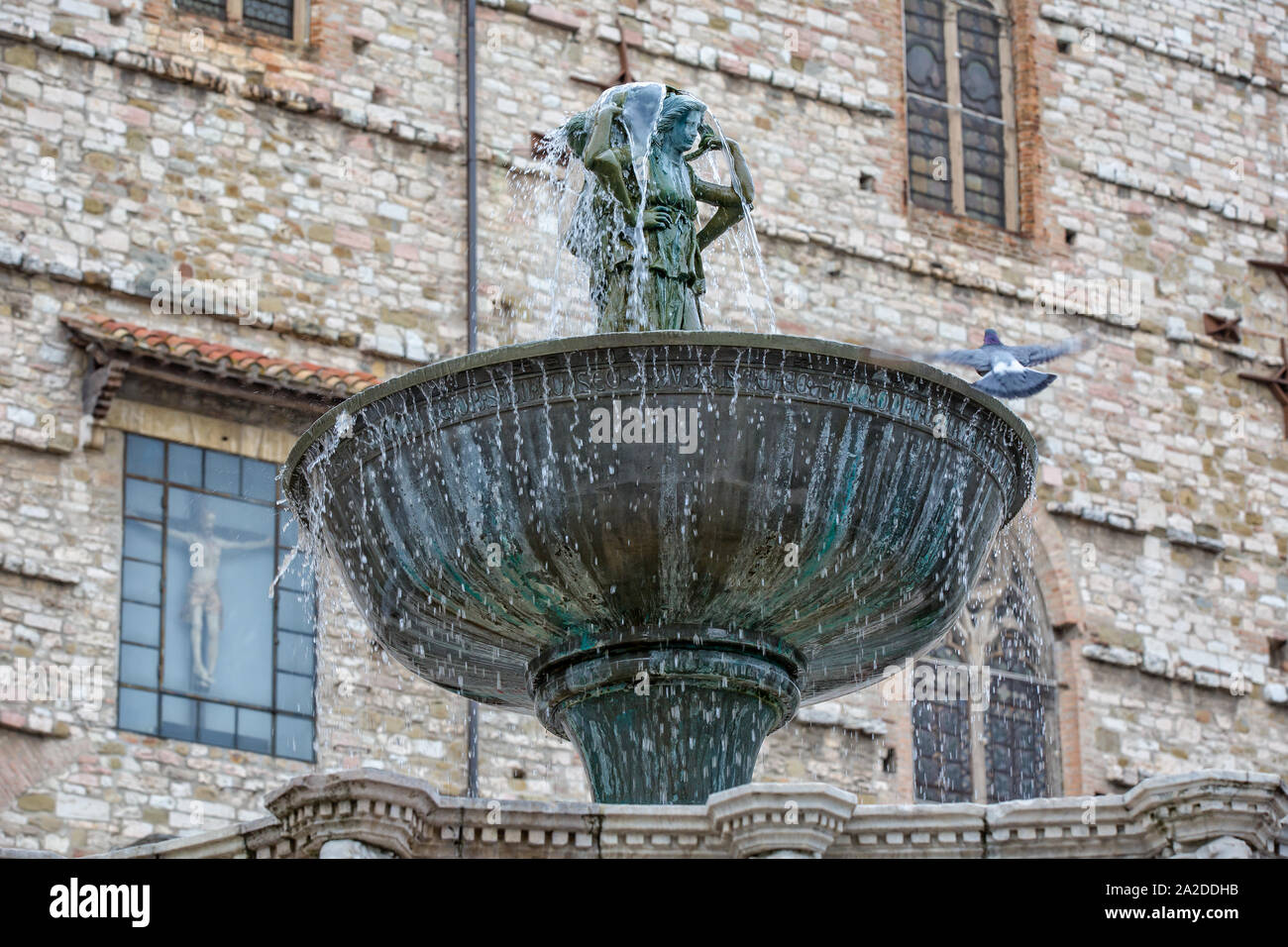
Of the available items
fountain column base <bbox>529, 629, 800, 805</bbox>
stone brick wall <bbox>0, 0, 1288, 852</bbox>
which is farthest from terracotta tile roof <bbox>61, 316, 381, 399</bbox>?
fountain column base <bbox>529, 629, 800, 805</bbox>

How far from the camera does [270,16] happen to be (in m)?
18.4

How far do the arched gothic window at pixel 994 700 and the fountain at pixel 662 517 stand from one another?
350 inches

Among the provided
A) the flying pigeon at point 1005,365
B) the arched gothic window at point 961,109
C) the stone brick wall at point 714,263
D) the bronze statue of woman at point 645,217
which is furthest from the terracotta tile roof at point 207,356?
the bronze statue of woman at point 645,217

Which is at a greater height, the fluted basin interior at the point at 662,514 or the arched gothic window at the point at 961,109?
the arched gothic window at the point at 961,109

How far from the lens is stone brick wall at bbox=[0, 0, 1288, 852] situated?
639 inches

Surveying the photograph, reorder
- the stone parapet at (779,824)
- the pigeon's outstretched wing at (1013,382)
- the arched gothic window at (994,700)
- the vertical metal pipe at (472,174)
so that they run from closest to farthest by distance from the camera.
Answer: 1. the stone parapet at (779,824)
2. the pigeon's outstretched wing at (1013,382)
3. the vertical metal pipe at (472,174)
4. the arched gothic window at (994,700)

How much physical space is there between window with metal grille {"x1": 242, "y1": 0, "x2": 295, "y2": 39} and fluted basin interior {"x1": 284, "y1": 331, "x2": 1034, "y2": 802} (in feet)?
28.5

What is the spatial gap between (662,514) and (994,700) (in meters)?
10.3

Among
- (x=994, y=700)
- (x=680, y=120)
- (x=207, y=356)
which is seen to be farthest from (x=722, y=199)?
(x=994, y=700)

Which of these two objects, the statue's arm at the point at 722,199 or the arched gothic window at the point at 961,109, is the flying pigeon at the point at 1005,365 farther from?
the arched gothic window at the point at 961,109

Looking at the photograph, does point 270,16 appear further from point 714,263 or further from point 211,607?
point 211,607

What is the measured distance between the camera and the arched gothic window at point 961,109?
68.8 feet

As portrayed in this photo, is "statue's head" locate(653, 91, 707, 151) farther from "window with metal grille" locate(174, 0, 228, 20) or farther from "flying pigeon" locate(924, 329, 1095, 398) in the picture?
"window with metal grille" locate(174, 0, 228, 20)
